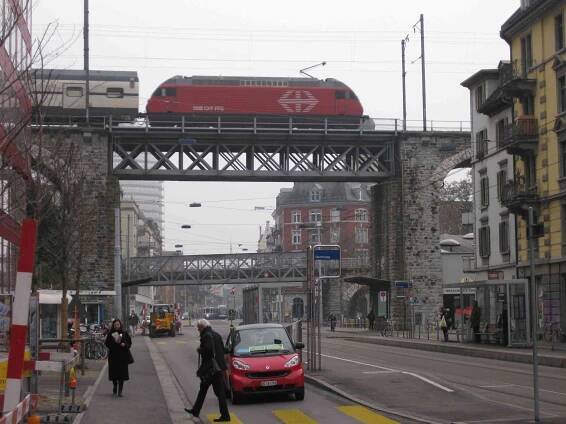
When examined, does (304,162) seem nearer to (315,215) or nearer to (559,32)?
(559,32)

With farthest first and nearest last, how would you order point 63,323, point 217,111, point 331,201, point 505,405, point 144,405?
point 331,201, point 217,111, point 63,323, point 144,405, point 505,405

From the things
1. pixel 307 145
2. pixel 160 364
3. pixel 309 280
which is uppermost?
pixel 307 145

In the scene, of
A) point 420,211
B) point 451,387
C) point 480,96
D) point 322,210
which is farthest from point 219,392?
point 322,210

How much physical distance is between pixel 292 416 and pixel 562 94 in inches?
1128

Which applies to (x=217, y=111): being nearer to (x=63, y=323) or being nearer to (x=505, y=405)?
(x=63, y=323)

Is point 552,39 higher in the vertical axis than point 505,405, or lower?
higher

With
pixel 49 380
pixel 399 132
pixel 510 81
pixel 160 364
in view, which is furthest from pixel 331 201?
pixel 49 380

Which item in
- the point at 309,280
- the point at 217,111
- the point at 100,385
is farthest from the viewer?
the point at 217,111

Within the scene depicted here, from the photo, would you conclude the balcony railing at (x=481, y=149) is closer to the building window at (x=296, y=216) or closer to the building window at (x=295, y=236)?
the building window at (x=295, y=236)

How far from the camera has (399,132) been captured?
62688 mm

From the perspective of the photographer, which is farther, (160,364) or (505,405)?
(160,364)

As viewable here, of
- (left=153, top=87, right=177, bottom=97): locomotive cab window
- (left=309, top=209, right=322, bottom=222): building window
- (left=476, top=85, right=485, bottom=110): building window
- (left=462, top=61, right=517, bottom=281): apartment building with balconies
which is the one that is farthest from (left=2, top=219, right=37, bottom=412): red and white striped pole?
(left=309, top=209, right=322, bottom=222): building window

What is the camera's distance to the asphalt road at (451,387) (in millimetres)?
16234

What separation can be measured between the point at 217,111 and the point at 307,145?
7791mm
